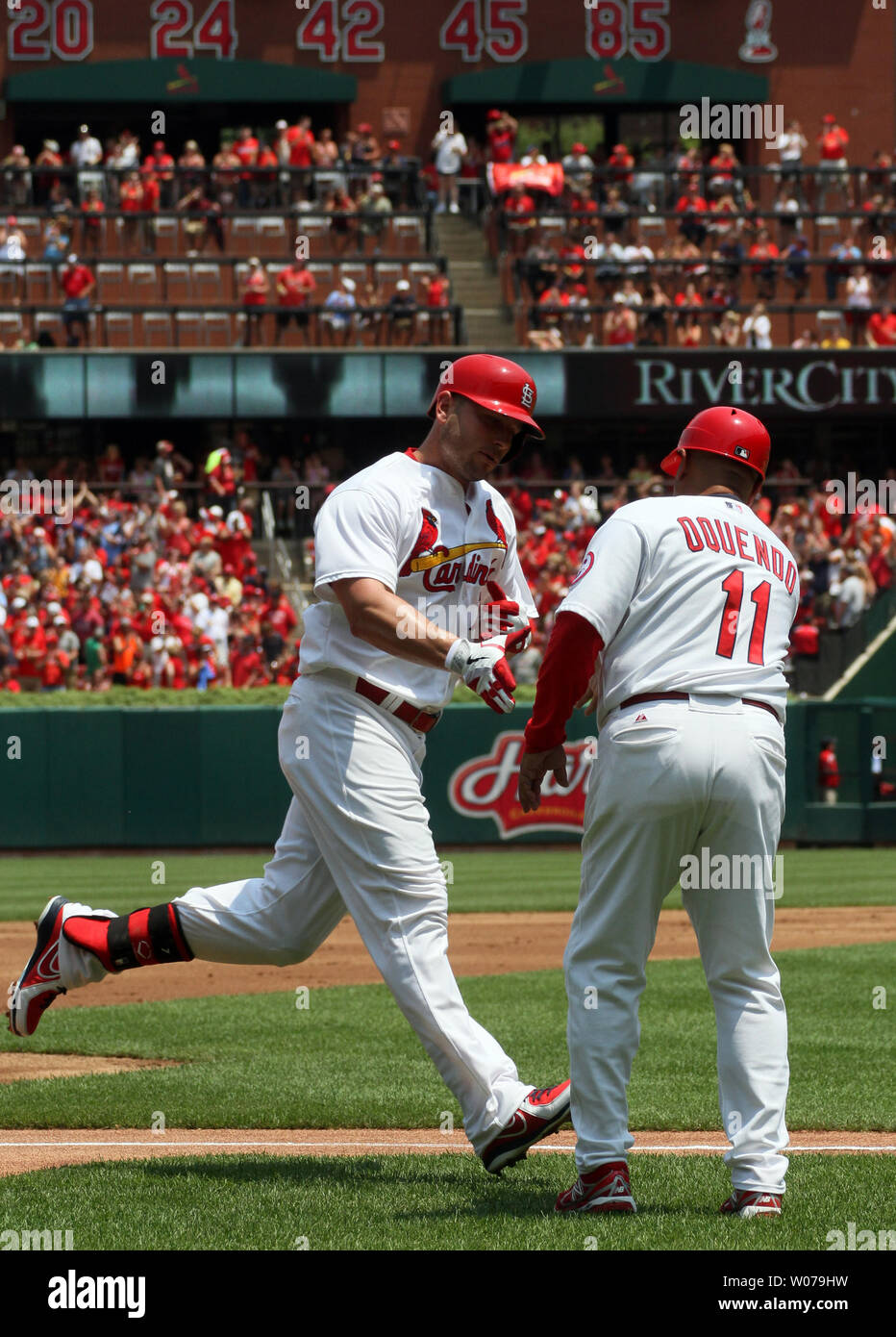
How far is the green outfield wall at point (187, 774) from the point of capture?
1856 cm

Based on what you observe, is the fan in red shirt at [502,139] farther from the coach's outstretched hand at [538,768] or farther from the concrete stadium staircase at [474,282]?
the coach's outstretched hand at [538,768]

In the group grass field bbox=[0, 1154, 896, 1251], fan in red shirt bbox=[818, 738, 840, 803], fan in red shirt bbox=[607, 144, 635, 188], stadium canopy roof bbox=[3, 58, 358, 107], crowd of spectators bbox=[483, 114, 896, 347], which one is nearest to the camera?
grass field bbox=[0, 1154, 896, 1251]

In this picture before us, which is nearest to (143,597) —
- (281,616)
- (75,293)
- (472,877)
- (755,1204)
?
(281,616)

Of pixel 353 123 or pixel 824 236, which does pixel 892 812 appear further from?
pixel 353 123

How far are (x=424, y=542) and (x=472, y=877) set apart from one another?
11.8 m

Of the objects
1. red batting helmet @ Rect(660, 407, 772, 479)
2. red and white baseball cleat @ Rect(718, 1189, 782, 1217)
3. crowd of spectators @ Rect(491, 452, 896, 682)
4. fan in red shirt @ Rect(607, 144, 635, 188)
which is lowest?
red and white baseball cleat @ Rect(718, 1189, 782, 1217)

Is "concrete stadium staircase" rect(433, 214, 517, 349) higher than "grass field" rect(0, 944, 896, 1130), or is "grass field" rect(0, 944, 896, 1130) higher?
"concrete stadium staircase" rect(433, 214, 517, 349)

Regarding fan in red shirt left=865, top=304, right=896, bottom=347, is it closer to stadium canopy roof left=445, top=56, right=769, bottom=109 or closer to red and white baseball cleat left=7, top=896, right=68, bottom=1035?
stadium canopy roof left=445, top=56, right=769, bottom=109

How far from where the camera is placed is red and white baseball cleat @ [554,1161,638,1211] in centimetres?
436

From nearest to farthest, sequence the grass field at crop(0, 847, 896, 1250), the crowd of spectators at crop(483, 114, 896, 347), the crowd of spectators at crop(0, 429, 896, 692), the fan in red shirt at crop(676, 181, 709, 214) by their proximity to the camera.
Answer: the grass field at crop(0, 847, 896, 1250), the crowd of spectators at crop(0, 429, 896, 692), the crowd of spectators at crop(483, 114, 896, 347), the fan in red shirt at crop(676, 181, 709, 214)

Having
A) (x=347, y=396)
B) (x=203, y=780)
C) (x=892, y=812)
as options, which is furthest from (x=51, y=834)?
(x=347, y=396)

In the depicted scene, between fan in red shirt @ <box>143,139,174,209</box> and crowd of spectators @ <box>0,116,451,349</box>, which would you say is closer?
crowd of spectators @ <box>0,116,451,349</box>

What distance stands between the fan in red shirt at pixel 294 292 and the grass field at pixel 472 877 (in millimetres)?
11524

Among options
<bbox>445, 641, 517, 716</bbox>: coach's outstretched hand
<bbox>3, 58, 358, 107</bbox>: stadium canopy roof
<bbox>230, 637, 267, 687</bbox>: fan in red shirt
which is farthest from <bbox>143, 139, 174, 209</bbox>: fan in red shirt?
<bbox>445, 641, 517, 716</bbox>: coach's outstretched hand
